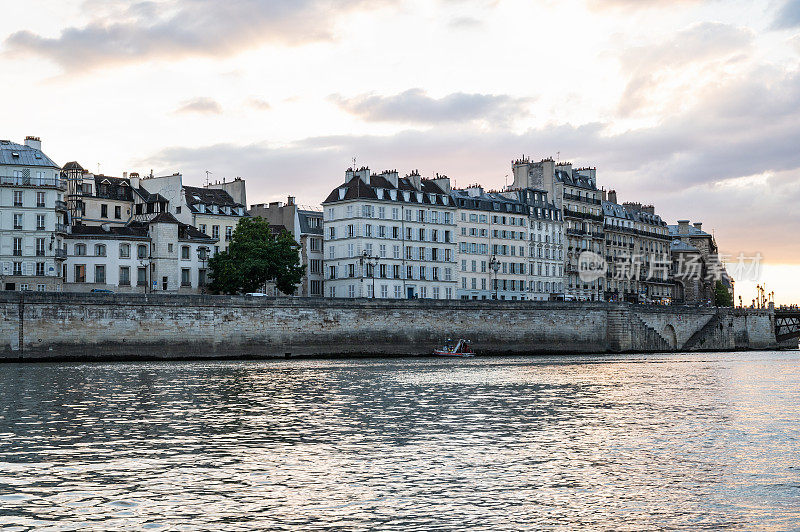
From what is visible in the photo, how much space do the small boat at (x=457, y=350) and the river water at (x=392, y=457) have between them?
40.2m

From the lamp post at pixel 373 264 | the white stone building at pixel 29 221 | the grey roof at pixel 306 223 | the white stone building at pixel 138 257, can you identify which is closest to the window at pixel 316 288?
the grey roof at pixel 306 223

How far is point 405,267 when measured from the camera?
117m

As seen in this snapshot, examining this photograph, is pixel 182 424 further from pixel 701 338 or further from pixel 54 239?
pixel 701 338

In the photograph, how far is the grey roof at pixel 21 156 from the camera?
9144 centimetres

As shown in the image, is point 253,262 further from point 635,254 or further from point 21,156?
point 635,254

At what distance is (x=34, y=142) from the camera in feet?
317

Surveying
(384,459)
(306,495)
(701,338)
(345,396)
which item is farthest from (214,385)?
(701,338)

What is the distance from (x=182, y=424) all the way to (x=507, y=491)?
15.5m


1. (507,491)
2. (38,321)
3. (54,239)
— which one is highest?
(54,239)

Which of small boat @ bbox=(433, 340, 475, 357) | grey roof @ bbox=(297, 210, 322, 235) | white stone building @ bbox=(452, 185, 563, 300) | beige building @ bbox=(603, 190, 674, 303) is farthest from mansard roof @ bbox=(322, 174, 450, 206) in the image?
beige building @ bbox=(603, 190, 674, 303)

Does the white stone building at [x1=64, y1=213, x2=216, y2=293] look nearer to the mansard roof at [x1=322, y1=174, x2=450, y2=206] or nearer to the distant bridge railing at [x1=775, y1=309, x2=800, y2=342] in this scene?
the mansard roof at [x1=322, y1=174, x2=450, y2=206]

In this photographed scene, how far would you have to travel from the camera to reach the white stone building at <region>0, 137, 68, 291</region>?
89312mm

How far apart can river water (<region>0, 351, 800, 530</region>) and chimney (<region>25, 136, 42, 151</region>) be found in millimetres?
49202

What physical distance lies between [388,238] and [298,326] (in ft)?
102
